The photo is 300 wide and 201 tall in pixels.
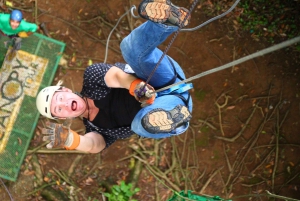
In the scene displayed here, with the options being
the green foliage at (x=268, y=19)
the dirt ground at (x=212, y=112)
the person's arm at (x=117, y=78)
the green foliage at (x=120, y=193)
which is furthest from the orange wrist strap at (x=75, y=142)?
the green foliage at (x=268, y=19)

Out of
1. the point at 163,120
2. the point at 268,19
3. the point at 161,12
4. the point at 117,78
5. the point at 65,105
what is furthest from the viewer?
the point at 268,19

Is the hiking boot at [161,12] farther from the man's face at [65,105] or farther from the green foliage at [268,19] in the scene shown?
the green foliage at [268,19]

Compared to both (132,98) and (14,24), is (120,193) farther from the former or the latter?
(14,24)

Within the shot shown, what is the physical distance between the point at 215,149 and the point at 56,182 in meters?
1.92

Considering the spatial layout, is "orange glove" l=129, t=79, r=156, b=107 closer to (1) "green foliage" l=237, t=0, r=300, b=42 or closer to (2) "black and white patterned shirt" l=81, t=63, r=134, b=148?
(2) "black and white patterned shirt" l=81, t=63, r=134, b=148

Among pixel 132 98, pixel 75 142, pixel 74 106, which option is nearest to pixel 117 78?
pixel 132 98

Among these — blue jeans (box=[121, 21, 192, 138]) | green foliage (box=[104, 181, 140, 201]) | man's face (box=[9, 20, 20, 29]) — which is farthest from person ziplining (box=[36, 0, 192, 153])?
man's face (box=[9, 20, 20, 29])

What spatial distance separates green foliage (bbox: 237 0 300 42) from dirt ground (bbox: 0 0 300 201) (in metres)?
0.12

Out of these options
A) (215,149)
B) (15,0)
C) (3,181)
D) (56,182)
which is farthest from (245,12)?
(3,181)

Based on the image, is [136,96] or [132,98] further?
[132,98]

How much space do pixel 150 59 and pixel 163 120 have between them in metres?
0.35

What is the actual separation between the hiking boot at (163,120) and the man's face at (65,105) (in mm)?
766

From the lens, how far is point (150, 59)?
1.80m

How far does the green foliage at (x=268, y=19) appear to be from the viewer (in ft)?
12.6
